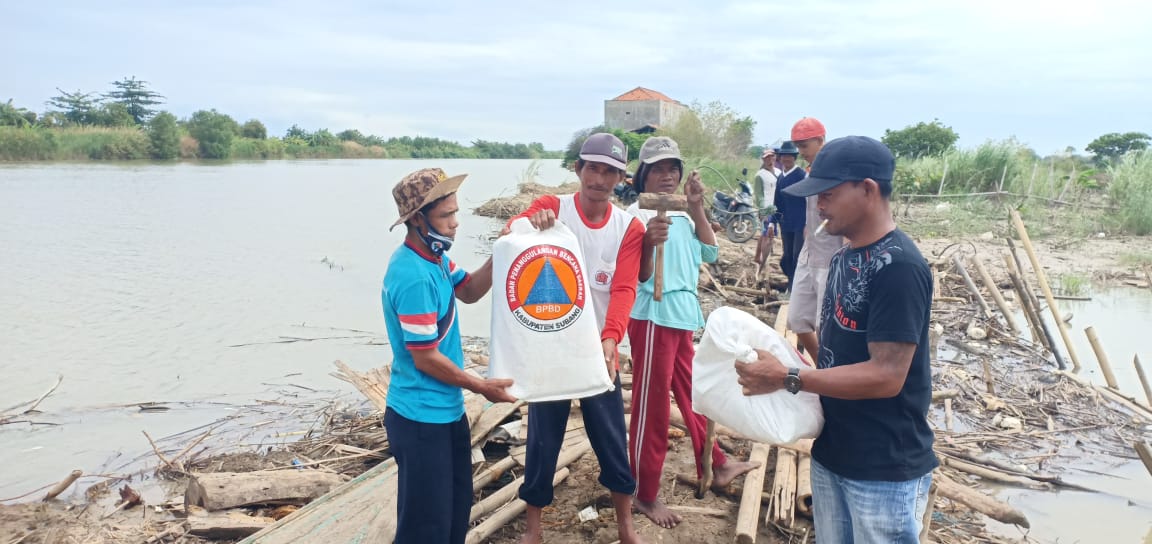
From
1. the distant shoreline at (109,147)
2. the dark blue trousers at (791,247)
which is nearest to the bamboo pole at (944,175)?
the dark blue trousers at (791,247)

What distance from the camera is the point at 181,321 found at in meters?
10.3

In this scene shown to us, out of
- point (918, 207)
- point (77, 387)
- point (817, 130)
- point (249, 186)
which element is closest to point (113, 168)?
point (249, 186)

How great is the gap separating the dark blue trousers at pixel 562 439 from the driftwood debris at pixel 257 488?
4.79 ft

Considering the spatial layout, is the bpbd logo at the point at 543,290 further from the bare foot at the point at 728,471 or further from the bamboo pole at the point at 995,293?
the bamboo pole at the point at 995,293

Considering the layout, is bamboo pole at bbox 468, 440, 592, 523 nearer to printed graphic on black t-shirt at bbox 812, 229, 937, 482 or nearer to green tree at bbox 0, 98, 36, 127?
printed graphic on black t-shirt at bbox 812, 229, 937, 482

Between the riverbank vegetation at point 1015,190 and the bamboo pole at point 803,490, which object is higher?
the riverbank vegetation at point 1015,190

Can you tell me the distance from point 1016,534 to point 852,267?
3.08 metres

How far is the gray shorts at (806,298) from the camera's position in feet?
11.8

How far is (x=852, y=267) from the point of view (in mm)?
1939

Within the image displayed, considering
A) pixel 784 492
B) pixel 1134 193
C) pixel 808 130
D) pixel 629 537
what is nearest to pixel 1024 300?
pixel 808 130

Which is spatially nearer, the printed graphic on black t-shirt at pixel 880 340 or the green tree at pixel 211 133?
the printed graphic on black t-shirt at pixel 880 340

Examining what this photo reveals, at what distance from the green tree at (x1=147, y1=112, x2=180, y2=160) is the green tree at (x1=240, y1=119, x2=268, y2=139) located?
46.1 feet

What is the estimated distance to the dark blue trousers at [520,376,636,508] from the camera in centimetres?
297

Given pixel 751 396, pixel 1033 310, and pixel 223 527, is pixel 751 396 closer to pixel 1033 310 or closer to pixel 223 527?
pixel 223 527
